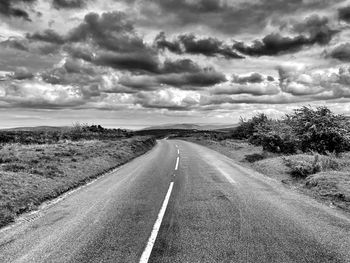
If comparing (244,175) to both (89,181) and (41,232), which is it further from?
(41,232)

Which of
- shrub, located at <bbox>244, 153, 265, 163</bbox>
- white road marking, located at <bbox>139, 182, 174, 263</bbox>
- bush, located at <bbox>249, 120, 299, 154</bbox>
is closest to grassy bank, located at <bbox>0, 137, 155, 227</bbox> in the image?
white road marking, located at <bbox>139, 182, 174, 263</bbox>

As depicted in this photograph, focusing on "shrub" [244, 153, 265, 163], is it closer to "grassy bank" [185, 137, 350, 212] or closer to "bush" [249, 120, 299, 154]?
"bush" [249, 120, 299, 154]

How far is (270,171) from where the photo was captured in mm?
17641

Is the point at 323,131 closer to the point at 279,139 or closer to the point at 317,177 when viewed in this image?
the point at 279,139

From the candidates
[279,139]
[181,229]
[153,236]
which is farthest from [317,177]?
[279,139]

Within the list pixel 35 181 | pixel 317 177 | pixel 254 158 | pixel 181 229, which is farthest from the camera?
pixel 254 158

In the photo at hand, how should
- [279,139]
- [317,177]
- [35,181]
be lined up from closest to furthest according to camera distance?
[35,181], [317,177], [279,139]

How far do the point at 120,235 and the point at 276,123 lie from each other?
2358 cm

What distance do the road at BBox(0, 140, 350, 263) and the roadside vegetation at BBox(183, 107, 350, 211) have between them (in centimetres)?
193

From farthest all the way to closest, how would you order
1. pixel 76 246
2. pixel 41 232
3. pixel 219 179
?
1. pixel 219 179
2. pixel 41 232
3. pixel 76 246

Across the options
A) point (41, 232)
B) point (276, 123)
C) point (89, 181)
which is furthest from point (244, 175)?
point (276, 123)

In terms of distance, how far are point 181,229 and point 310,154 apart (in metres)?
17.8

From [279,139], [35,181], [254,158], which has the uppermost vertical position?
[279,139]

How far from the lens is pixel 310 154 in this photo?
72.0 feet
